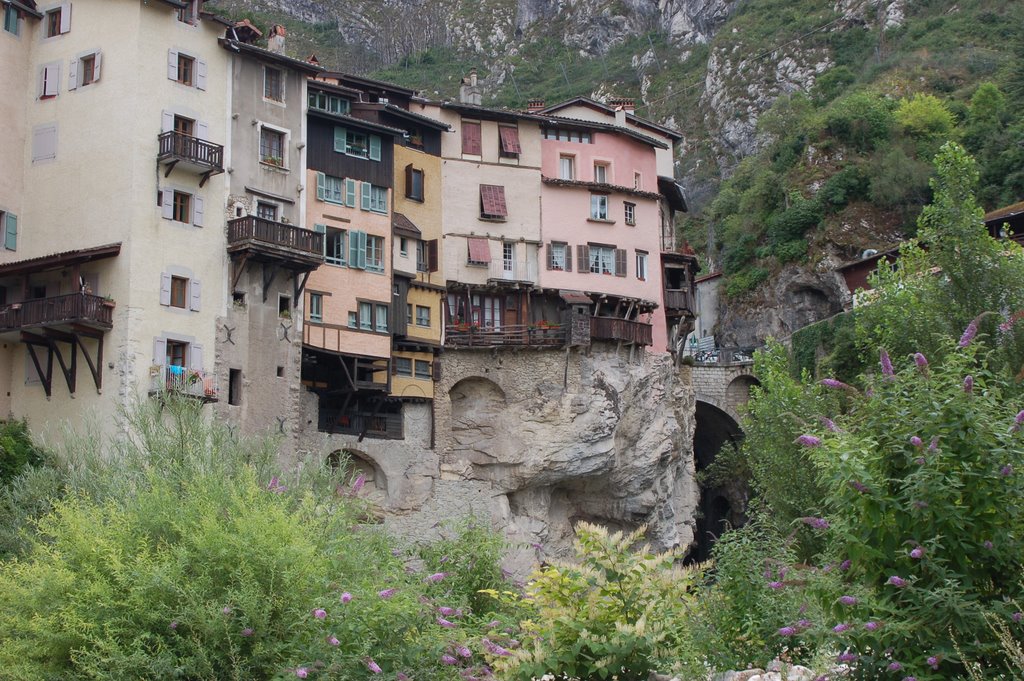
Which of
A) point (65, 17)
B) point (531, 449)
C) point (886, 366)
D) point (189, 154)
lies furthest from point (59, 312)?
point (886, 366)

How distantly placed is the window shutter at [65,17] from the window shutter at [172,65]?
353 centimetres

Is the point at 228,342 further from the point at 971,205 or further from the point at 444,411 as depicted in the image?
the point at 971,205

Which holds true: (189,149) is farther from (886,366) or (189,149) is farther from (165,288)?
(886,366)

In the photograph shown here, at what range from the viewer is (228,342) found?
41219mm

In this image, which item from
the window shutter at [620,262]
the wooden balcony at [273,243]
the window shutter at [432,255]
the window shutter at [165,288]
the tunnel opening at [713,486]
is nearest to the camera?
the window shutter at [165,288]

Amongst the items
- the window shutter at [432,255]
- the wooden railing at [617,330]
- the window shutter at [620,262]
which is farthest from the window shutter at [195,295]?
the window shutter at [620,262]

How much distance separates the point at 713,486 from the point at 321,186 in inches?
1220

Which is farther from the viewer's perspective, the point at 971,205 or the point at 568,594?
the point at 971,205

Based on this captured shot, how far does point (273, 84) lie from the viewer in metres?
45.1

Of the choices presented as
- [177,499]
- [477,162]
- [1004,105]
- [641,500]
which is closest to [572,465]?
[641,500]

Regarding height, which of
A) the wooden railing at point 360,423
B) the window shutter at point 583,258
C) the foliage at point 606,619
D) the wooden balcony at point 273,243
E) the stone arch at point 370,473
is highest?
the window shutter at point 583,258

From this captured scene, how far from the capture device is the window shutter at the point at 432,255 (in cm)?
5022

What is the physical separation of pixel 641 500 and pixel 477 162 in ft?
50.0

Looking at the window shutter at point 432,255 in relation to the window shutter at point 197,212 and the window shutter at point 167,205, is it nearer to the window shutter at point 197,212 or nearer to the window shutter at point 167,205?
the window shutter at point 197,212
